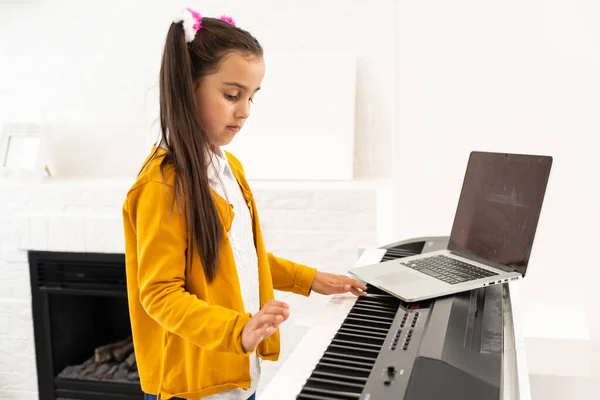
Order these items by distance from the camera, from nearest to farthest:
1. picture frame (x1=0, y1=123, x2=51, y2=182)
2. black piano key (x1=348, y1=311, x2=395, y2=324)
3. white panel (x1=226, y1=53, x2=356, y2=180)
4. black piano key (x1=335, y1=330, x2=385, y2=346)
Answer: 1. black piano key (x1=335, y1=330, x2=385, y2=346)
2. black piano key (x1=348, y1=311, x2=395, y2=324)
3. white panel (x1=226, y1=53, x2=356, y2=180)
4. picture frame (x1=0, y1=123, x2=51, y2=182)

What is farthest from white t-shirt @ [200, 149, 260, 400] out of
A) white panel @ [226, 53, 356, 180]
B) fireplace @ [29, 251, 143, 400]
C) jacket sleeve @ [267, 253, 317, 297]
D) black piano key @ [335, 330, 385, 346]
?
fireplace @ [29, 251, 143, 400]

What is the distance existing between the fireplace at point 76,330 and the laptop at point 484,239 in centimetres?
133

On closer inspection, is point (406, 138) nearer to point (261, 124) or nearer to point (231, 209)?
point (261, 124)

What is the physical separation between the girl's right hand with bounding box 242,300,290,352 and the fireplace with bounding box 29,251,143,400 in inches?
60.0

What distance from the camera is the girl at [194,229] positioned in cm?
103

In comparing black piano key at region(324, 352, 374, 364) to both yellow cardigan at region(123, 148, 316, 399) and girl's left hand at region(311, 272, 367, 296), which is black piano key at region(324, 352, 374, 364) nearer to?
yellow cardigan at region(123, 148, 316, 399)

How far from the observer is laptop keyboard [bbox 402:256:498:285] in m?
1.28

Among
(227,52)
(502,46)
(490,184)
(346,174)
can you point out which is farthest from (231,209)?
(502,46)

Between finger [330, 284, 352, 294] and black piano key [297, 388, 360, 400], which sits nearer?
black piano key [297, 388, 360, 400]

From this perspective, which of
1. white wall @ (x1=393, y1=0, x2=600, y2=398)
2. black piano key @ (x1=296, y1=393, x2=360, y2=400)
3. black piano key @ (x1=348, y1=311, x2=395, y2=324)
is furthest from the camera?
white wall @ (x1=393, y1=0, x2=600, y2=398)

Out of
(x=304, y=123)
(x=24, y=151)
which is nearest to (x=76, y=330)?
(x=24, y=151)

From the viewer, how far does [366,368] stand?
0.90 meters

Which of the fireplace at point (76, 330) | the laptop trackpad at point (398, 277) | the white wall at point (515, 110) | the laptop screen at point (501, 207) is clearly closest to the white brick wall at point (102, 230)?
the fireplace at point (76, 330)

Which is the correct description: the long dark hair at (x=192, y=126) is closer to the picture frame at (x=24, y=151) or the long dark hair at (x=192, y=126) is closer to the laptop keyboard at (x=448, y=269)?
the laptop keyboard at (x=448, y=269)
